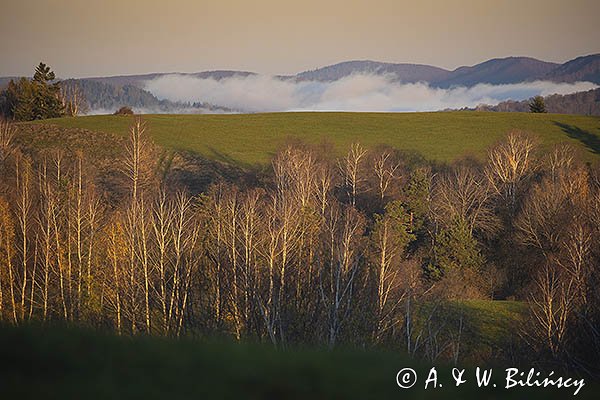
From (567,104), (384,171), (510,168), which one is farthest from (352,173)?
(567,104)

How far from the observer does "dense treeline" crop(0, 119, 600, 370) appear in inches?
1052

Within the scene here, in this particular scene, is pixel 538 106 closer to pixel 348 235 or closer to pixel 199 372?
pixel 348 235

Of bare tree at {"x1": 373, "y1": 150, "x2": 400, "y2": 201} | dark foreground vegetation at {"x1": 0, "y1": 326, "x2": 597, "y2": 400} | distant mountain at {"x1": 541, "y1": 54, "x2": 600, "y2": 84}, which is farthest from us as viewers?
distant mountain at {"x1": 541, "y1": 54, "x2": 600, "y2": 84}

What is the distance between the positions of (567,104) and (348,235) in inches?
4556

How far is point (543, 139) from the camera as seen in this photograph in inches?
3034

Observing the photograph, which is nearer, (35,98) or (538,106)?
(35,98)

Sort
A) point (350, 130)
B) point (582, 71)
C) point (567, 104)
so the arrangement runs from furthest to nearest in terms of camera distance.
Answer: point (582, 71) → point (567, 104) → point (350, 130)

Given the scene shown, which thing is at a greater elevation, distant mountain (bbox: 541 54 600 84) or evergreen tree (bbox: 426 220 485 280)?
distant mountain (bbox: 541 54 600 84)

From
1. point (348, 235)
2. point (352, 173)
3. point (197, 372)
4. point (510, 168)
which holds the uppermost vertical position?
point (197, 372)

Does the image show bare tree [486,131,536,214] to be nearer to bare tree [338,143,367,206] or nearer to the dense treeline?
the dense treeline

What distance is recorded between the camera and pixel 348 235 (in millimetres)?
22359

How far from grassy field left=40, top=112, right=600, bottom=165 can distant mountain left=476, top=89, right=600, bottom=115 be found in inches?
1282

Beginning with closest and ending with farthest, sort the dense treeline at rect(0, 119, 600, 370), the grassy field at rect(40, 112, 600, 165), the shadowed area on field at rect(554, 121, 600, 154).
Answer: the dense treeline at rect(0, 119, 600, 370), the shadowed area on field at rect(554, 121, 600, 154), the grassy field at rect(40, 112, 600, 165)

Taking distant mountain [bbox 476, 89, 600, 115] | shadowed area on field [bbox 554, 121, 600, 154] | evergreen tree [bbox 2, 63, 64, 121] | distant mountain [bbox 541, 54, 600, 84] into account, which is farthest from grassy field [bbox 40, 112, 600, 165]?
distant mountain [bbox 541, 54, 600, 84]
